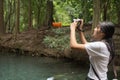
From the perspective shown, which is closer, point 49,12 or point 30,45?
point 30,45

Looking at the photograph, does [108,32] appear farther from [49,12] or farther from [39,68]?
[49,12]

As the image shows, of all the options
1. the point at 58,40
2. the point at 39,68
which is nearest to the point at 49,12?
the point at 58,40

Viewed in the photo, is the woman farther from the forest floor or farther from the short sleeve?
the forest floor

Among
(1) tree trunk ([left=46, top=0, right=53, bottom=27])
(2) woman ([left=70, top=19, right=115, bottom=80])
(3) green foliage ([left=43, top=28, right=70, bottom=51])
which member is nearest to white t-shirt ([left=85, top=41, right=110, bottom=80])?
(2) woman ([left=70, top=19, right=115, bottom=80])

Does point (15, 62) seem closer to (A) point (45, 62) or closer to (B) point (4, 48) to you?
(A) point (45, 62)

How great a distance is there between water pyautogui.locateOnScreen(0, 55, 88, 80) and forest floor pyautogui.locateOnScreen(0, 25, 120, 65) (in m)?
0.43

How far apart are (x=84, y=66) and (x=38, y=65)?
1.96m

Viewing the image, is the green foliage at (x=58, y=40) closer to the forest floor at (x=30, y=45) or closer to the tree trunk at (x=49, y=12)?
the forest floor at (x=30, y=45)

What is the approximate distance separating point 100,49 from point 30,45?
13.4 metres

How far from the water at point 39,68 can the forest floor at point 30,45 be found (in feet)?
1.41

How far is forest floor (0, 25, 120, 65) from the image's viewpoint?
14930 millimetres

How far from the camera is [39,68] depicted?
488 inches

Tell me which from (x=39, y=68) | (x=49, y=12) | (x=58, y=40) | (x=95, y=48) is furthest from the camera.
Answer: (x=49, y=12)

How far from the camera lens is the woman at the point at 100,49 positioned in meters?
2.88
